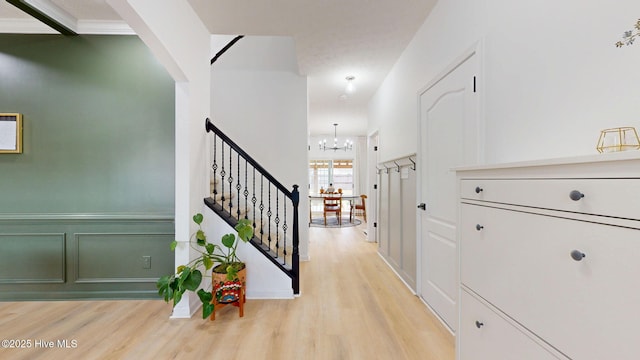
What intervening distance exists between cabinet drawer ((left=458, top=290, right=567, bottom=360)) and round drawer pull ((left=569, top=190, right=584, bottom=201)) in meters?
0.46

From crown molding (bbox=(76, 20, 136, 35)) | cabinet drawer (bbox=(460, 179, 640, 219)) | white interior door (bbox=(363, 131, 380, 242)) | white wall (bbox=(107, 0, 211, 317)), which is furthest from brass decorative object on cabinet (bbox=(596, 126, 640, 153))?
white interior door (bbox=(363, 131, 380, 242))

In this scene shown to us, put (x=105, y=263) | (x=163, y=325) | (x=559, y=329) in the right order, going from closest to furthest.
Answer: (x=559, y=329) → (x=163, y=325) → (x=105, y=263)

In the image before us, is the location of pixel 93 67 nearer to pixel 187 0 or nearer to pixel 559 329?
pixel 187 0

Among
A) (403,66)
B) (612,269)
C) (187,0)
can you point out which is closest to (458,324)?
(612,269)

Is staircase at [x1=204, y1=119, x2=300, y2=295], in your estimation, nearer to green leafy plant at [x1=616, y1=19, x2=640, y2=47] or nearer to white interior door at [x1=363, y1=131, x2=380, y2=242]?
white interior door at [x1=363, y1=131, x2=380, y2=242]

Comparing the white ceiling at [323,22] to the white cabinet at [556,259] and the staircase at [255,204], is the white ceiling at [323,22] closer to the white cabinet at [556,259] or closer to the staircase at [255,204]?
the staircase at [255,204]

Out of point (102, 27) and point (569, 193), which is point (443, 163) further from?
point (102, 27)

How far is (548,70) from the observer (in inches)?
47.9

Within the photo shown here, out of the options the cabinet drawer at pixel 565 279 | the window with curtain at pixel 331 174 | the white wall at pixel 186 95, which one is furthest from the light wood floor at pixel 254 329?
the window with curtain at pixel 331 174

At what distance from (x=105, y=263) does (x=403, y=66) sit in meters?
3.98

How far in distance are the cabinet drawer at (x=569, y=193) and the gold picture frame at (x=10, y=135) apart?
414 centimetres

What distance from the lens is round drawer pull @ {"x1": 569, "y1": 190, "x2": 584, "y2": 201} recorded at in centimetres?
70

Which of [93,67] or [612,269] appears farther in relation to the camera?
[93,67]

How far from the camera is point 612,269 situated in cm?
63
